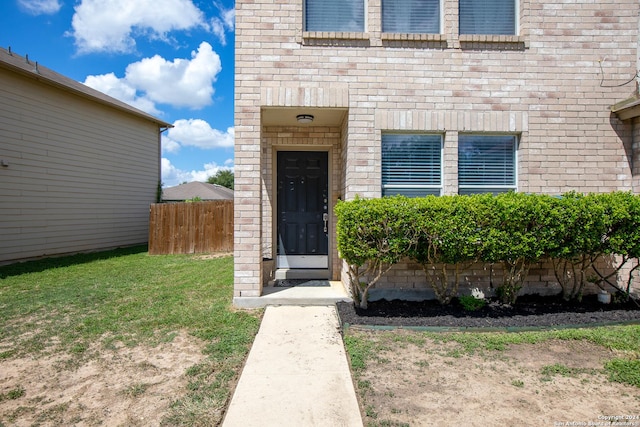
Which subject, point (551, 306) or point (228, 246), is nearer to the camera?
point (551, 306)

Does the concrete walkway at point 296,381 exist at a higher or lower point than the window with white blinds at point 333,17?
lower

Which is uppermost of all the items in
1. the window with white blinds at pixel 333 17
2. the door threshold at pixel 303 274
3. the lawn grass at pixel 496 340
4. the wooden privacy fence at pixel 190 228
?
the window with white blinds at pixel 333 17

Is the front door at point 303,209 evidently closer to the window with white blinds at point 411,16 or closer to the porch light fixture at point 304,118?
the porch light fixture at point 304,118

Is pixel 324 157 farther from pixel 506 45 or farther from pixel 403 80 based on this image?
pixel 506 45

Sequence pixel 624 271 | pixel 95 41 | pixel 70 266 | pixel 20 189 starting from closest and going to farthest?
pixel 624 271 < pixel 70 266 < pixel 20 189 < pixel 95 41

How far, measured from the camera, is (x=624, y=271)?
5270 mm

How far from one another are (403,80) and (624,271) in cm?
436

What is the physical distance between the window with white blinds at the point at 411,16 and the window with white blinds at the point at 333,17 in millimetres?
389

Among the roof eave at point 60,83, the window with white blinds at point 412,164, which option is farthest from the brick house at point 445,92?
the roof eave at point 60,83

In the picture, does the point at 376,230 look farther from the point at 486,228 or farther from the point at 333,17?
the point at 333,17

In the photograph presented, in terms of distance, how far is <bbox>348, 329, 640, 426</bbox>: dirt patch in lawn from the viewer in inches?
98.0

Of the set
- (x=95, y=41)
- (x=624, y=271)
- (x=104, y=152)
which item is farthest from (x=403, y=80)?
(x=95, y=41)

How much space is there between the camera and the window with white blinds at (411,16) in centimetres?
528

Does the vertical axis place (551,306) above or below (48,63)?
below
